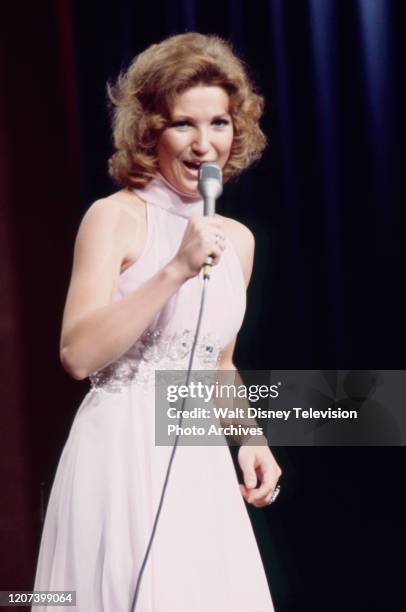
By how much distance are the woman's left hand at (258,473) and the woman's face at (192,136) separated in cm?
41

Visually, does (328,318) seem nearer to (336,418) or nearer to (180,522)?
(336,418)

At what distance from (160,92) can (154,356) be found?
0.40 meters

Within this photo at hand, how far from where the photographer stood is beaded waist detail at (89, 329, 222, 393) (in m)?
1.16

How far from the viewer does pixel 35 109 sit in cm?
196

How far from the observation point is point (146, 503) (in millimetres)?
1090

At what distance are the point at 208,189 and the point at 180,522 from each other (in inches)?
17.5

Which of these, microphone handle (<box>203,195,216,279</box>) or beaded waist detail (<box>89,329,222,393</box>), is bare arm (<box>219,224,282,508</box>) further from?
microphone handle (<box>203,195,216,279</box>)

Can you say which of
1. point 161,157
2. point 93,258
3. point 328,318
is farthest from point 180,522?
point 328,318

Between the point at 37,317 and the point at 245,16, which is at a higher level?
the point at 245,16

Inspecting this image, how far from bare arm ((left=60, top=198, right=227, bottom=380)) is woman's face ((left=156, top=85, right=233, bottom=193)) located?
167 mm

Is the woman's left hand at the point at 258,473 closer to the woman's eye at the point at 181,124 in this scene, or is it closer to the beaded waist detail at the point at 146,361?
the beaded waist detail at the point at 146,361

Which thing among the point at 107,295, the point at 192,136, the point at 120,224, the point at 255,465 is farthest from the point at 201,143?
the point at 255,465

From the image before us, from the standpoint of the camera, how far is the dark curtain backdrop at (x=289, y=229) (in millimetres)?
1594

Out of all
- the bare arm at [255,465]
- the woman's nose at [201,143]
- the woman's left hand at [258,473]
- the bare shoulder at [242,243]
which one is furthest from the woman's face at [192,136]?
the woman's left hand at [258,473]
